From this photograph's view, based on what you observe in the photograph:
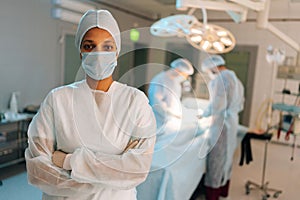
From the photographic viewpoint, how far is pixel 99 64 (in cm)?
70

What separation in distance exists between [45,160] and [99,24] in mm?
370

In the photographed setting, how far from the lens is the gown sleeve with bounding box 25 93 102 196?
0.68 m

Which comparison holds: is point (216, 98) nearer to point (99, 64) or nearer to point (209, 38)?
point (209, 38)

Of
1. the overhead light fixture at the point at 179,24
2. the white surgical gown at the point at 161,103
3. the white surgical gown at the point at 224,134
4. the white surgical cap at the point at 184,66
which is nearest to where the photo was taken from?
the white surgical gown at the point at 161,103

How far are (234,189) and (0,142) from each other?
6.81 ft

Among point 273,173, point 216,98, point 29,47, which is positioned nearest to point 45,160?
point 216,98

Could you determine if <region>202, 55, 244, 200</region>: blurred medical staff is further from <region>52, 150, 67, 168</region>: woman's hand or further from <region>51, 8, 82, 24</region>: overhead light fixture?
<region>52, 150, 67, 168</region>: woman's hand

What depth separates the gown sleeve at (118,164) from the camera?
0.68 meters

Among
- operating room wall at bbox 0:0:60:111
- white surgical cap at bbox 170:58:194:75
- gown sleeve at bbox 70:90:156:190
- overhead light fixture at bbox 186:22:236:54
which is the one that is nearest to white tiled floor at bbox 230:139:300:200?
overhead light fixture at bbox 186:22:236:54

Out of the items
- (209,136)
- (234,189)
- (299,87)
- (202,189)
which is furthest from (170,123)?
(234,189)

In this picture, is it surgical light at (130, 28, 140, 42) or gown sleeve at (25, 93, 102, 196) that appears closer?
gown sleeve at (25, 93, 102, 196)

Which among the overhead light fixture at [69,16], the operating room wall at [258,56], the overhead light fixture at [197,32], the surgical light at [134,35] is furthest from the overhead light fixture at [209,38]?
the operating room wall at [258,56]

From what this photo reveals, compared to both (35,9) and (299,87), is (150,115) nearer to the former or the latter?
(299,87)

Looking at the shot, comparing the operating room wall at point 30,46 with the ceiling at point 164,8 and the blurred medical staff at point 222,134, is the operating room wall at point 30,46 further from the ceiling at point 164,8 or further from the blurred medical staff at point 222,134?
the blurred medical staff at point 222,134
